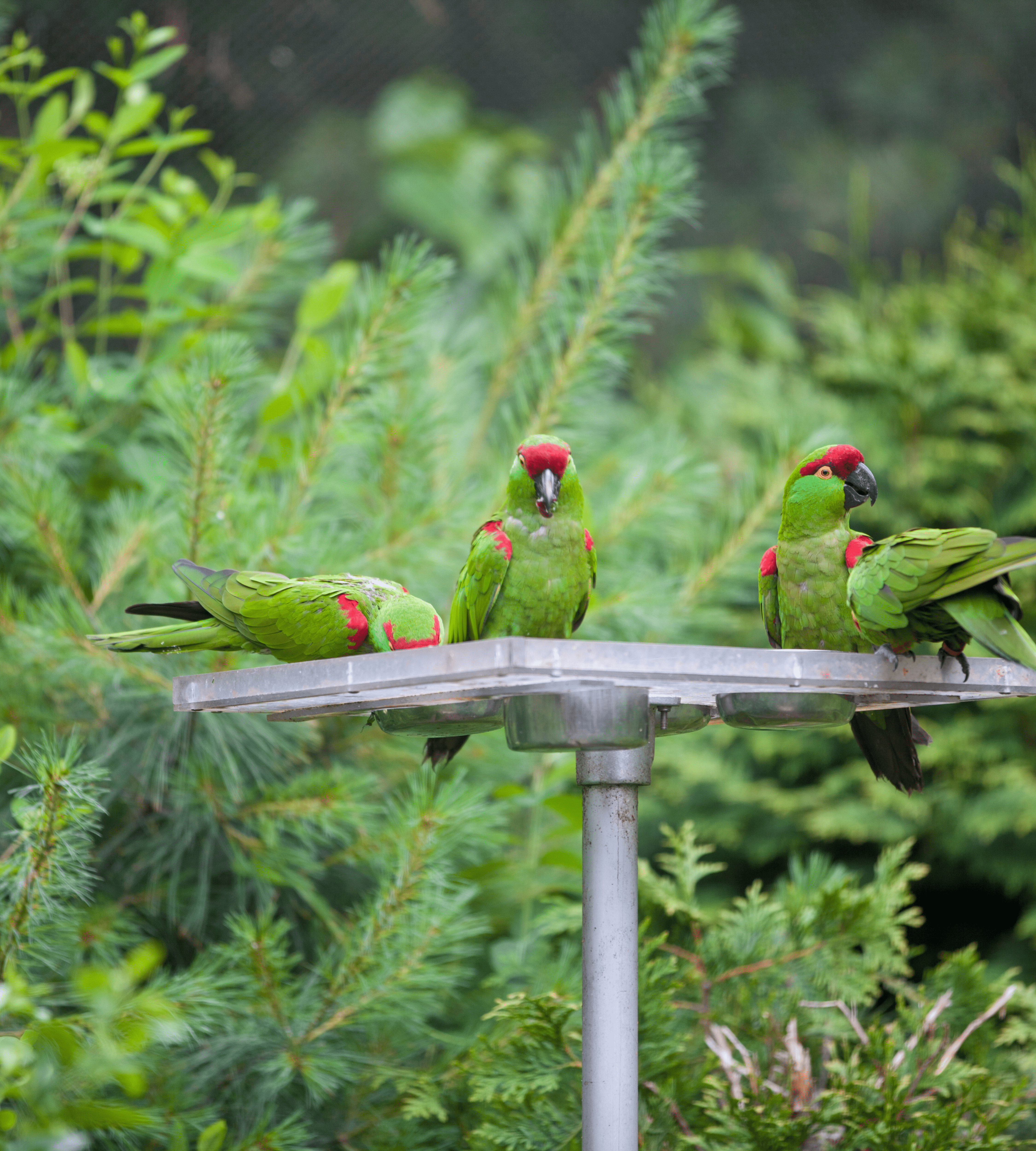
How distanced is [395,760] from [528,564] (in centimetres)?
54

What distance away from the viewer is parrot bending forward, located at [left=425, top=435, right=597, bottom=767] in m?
0.74

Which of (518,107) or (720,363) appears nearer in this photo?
(720,363)

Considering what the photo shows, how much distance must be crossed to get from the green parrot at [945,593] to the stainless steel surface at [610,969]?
20cm

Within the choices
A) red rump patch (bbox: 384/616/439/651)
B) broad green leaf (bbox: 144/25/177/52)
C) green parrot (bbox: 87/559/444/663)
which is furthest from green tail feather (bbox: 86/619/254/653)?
broad green leaf (bbox: 144/25/177/52)

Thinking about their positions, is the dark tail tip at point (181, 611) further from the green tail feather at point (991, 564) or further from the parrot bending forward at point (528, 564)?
the green tail feather at point (991, 564)

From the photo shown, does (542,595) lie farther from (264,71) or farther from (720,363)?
(264,71)

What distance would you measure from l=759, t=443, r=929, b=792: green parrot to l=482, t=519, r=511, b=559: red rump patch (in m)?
0.21

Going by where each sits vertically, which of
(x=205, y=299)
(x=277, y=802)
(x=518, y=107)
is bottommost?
(x=277, y=802)

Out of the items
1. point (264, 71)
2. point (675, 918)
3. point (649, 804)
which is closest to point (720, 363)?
point (649, 804)

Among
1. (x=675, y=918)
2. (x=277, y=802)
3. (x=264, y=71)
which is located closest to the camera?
(x=277, y=802)

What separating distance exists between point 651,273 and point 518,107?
63.0 inches

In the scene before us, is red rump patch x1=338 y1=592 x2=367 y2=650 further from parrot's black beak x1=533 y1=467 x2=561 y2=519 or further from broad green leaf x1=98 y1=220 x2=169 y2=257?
broad green leaf x1=98 y1=220 x2=169 y2=257

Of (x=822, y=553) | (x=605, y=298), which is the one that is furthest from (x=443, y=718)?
(x=605, y=298)

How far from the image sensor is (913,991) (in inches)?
41.5
